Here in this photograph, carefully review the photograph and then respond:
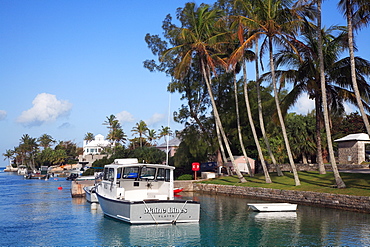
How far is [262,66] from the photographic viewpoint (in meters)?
36.2

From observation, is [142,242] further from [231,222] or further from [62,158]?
[62,158]

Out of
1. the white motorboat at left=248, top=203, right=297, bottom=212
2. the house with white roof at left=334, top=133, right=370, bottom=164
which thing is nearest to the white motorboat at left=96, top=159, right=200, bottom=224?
the white motorboat at left=248, top=203, right=297, bottom=212

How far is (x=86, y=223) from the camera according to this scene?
78.9 feet

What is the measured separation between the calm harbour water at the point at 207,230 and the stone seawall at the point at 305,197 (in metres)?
0.66

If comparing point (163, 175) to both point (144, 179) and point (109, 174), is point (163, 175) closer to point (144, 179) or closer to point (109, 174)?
point (144, 179)

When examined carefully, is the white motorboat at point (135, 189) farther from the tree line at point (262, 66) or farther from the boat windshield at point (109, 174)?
the tree line at point (262, 66)

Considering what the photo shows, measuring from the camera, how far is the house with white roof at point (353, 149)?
41844 mm

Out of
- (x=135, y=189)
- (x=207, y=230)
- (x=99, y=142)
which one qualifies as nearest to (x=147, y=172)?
(x=135, y=189)

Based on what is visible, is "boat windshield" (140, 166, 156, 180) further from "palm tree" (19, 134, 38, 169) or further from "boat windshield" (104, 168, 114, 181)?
"palm tree" (19, 134, 38, 169)

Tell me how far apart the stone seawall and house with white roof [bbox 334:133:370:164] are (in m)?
13.4

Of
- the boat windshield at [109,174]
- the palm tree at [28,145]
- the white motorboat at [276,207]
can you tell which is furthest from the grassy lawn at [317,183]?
the palm tree at [28,145]

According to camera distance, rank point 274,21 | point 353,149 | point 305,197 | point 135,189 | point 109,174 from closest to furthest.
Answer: point 135,189 < point 109,174 < point 305,197 < point 274,21 < point 353,149

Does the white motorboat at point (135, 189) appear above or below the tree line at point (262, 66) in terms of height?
below

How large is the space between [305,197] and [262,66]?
1222cm
